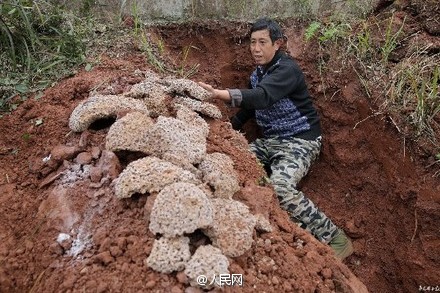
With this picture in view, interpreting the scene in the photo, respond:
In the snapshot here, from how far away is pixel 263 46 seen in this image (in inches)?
124

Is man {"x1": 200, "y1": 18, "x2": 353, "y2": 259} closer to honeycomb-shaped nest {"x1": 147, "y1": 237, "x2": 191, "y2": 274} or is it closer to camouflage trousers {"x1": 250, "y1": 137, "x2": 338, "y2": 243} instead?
camouflage trousers {"x1": 250, "y1": 137, "x2": 338, "y2": 243}

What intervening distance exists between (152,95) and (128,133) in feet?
1.53

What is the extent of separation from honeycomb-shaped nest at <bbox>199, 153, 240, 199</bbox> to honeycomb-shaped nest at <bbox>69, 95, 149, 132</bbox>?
1.57 feet

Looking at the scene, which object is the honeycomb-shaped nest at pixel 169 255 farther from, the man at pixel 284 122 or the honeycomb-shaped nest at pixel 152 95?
the man at pixel 284 122

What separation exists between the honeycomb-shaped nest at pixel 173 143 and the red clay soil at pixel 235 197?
15 centimetres

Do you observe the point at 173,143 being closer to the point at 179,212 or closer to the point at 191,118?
the point at 191,118

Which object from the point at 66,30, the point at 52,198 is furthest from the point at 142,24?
the point at 52,198

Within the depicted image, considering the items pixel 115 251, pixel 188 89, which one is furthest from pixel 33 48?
pixel 115 251

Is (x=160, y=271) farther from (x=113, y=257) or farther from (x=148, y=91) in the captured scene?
(x=148, y=91)

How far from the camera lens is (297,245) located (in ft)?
6.25

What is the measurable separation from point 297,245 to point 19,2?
7.76 feet

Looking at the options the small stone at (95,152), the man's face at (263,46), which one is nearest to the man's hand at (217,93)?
the man's face at (263,46)

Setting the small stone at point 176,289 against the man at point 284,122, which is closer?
the small stone at point 176,289

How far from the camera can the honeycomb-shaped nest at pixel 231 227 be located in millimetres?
1646
